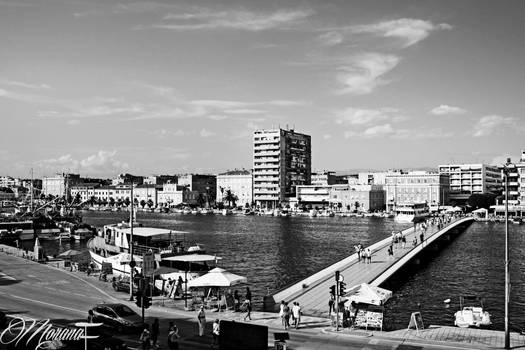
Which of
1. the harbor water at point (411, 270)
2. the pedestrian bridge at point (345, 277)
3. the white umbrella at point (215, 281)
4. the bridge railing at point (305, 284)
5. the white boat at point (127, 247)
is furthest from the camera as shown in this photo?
the white boat at point (127, 247)

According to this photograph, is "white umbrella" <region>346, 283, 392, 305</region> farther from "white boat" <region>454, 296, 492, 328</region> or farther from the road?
"white boat" <region>454, 296, 492, 328</region>

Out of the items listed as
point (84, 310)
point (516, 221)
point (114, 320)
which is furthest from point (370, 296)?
point (516, 221)

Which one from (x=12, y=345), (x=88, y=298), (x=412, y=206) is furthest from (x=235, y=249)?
(x=412, y=206)

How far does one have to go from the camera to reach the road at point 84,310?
25.0m

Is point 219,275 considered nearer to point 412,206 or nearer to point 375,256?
point 375,256

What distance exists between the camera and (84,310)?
31.7 metres

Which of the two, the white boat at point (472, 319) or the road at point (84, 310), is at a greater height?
the road at point (84, 310)

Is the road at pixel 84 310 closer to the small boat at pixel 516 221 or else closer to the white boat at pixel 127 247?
the white boat at pixel 127 247

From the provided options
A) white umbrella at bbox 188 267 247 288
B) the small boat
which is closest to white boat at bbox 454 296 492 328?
white umbrella at bbox 188 267 247 288

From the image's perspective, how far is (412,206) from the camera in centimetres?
18412

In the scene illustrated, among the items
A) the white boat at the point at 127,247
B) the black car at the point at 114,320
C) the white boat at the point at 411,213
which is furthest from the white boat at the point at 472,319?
the white boat at the point at 411,213

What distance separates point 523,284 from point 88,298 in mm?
41468

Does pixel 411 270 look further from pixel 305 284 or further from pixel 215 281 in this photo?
pixel 215 281

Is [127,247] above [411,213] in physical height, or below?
above
